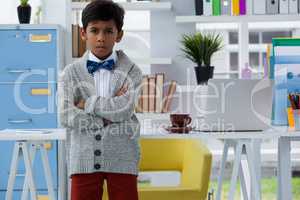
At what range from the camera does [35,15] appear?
471cm

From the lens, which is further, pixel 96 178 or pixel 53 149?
pixel 53 149

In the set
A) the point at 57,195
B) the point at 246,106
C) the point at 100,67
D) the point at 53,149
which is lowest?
the point at 57,195

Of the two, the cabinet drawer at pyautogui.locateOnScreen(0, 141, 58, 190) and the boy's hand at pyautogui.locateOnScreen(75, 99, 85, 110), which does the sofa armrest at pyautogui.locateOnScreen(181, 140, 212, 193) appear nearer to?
the boy's hand at pyautogui.locateOnScreen(75, 99, 85, 110)

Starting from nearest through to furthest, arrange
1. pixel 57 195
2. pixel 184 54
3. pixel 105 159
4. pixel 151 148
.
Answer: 1. pixel 105 159
2. pixel 151 148
3. pixel 57 195
4. pixel 184 54

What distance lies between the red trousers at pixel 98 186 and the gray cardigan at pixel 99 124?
0.03 metres

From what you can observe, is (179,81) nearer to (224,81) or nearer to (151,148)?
(151,148)

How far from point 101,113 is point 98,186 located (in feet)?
1.05

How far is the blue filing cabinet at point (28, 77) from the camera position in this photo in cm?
425

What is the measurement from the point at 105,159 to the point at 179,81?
2.27m

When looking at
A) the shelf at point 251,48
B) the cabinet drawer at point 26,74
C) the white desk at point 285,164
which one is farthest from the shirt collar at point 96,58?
the shelf at point 251,48

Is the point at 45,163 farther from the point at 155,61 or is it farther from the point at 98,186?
the point at 155,61

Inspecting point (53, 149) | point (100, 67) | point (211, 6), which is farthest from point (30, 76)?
point (100, 67)

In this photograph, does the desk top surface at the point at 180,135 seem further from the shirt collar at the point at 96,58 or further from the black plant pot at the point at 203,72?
the black plant pot at the point at 203,72

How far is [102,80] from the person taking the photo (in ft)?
8.57
